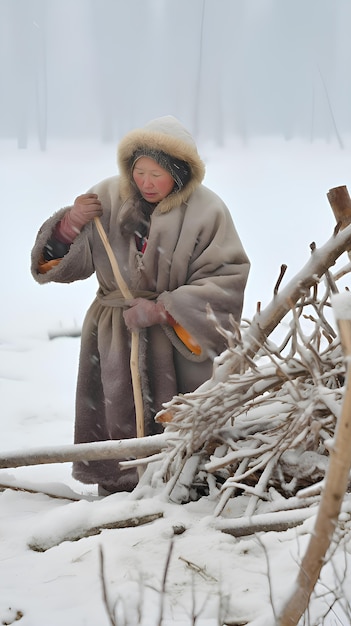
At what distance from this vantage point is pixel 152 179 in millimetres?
2949

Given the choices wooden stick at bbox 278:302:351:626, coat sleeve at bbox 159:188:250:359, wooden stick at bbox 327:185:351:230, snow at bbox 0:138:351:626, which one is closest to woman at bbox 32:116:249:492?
coat sleeve at bbox 159:188:250:359

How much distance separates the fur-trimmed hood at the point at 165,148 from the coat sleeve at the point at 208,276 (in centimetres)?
7

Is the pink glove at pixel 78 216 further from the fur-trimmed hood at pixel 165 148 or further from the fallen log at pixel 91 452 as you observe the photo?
the fallen log at pixel 91 452

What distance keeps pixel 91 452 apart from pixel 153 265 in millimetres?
1429

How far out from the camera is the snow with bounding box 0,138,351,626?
1132 millimetres

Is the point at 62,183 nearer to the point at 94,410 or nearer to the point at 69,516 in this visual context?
the point at 94,410

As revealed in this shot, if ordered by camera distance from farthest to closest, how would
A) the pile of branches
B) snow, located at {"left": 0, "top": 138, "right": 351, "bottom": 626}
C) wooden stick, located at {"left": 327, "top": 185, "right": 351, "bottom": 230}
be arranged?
wooden stick, located at {"left": 327, "top": 185, "right": 351, "bottom": 230} < the pile of branches < snow, located at {"left": 0, "top": 138, "right": 351, "bottom": 626}

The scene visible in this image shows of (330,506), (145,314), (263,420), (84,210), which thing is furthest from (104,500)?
(84,210)

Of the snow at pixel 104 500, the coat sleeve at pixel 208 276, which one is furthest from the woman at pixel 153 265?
the snow at pixel 104 500

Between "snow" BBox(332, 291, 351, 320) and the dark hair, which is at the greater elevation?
the dark hair

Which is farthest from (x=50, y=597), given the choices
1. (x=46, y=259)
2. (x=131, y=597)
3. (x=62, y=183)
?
(x=62, y=183)

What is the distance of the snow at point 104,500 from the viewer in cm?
113

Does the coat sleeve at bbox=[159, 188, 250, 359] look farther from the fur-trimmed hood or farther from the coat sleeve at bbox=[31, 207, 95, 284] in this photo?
the coat sleeve at bbox=[31, 207, 95, 284]

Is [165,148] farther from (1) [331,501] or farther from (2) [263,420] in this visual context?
(1) [331,501]
